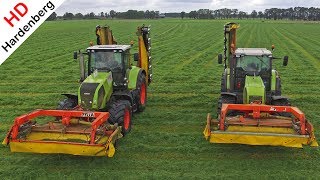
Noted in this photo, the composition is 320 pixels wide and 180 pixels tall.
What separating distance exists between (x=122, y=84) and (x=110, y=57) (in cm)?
80

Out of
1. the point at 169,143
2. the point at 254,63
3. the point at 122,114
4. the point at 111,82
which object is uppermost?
the point at 254,63

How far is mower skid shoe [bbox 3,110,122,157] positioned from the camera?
7.37m

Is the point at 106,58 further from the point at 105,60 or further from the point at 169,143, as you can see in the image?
the point at 169,143

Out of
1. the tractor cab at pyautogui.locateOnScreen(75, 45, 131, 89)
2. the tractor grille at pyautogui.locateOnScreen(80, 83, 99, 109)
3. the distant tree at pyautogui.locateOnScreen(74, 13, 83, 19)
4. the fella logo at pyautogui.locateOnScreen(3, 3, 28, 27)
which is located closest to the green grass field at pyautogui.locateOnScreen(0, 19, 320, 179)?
the tractor grille at pyautogui.locateOnScreen(80, 83, 99, 109)

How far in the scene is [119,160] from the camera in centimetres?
802

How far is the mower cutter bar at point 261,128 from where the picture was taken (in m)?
7.74

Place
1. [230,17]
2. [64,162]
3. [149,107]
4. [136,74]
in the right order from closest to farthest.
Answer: [64,162]
[136,74]
[149,107]
[230,17]

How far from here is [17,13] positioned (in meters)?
8.74

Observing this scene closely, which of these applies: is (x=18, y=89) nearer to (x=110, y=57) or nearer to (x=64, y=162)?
(x=110, y=57)

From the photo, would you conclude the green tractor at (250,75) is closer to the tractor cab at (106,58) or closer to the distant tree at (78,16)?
the tractor cab at (106,58)

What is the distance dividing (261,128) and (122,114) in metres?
3.14

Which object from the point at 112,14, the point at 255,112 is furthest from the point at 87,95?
the point at 112,14

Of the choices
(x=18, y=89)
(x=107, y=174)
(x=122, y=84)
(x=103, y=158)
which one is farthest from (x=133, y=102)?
(x=18, y=89)

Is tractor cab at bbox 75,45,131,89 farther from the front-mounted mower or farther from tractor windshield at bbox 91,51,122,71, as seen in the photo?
the front-mounted mower
